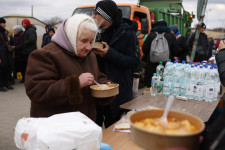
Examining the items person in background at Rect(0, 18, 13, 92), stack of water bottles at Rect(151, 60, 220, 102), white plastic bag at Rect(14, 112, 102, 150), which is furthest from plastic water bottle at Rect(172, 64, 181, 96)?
person in background at Rect(0, 18, 13, 92)

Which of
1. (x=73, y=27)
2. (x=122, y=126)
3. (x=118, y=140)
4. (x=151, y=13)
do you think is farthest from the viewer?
(x=151, y=13)

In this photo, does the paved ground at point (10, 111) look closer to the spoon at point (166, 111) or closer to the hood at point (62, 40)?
the hood at point (62, 40)

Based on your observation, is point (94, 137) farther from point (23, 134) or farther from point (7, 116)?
point (7, 116)

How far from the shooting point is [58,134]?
1.02 metres

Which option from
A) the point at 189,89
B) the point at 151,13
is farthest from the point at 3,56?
the point at 189,89

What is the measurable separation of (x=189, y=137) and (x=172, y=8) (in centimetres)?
942

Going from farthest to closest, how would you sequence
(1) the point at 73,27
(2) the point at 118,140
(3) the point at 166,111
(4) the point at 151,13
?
1. (4) the point at 151,13
2. (2) the point at 118,140
3. (1) the point at 73,27
4. (3) the point at 166,111

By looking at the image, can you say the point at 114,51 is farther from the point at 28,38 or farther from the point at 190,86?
the point at 28,38

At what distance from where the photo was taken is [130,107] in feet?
8.01

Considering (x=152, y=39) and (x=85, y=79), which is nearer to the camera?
(x=85, y=79)

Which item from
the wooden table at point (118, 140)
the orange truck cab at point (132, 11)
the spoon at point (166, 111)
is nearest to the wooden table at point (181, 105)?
the wooden table at point (118, 140)

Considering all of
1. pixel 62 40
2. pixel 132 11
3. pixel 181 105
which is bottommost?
pixel 181 105

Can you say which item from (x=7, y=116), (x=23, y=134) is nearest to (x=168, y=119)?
(x=23, y=134)

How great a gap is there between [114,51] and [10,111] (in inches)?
146
